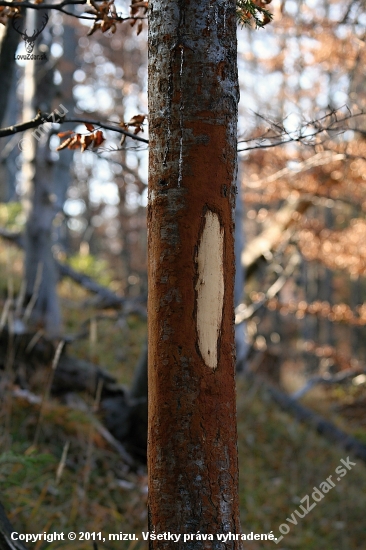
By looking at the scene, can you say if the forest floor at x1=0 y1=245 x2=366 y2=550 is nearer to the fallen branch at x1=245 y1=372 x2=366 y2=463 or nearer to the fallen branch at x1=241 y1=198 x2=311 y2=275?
the fallen branch at x1=245 y1=372 x2=366 y2=463

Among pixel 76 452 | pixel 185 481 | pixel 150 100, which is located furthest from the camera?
pixel 76 452

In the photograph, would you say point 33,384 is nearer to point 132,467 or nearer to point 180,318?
point 132,467

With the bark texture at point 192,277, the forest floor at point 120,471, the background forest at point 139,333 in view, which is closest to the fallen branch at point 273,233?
the background forest at point 139,333

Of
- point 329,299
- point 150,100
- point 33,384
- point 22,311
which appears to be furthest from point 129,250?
point 150,100

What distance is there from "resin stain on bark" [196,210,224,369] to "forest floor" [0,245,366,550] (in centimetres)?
149

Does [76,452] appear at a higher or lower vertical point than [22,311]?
lower

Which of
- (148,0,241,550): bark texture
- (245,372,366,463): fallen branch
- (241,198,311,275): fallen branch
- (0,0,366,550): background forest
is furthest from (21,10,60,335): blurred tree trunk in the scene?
(148,0,241,550): bark texture

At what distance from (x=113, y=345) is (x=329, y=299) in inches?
630

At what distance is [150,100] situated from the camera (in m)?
1.81

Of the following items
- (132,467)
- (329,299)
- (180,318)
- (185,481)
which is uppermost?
(329,299)

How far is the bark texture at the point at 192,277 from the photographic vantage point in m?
1.66

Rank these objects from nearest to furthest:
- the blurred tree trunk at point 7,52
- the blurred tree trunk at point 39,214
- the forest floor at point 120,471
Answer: the blurred tree trunk at point 7,52
the forest floor at point 120,471
the blurred tree trunk at point 39,214

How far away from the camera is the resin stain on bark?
1.70 metres

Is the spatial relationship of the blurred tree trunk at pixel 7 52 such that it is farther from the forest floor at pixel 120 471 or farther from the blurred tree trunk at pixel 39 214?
the blurred tree trunk at pixel 39 214
